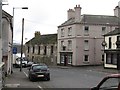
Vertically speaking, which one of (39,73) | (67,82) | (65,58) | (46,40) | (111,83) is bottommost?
(67,82)

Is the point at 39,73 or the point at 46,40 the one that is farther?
the point at 46,40

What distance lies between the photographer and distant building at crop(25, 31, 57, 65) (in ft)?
260

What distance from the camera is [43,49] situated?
84.4 meters

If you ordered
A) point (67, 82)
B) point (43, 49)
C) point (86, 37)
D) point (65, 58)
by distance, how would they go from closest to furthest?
point (67, 82), point (86, 37), point (65, 58), point (43, 49)

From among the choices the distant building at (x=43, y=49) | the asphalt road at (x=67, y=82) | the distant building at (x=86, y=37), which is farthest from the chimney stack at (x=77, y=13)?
the asphalt road at (x=67, y=82)

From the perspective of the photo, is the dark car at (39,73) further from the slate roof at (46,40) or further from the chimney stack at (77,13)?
the slate roof at (46,40)

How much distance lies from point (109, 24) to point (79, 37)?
6501mm

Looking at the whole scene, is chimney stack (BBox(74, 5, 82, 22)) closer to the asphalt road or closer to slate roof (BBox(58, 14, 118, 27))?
slate roof (BBox(58, 14, 118, 27))

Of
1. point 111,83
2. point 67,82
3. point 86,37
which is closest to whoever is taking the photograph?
point 111,83

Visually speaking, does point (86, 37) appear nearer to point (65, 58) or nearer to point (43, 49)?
point (65, 58)

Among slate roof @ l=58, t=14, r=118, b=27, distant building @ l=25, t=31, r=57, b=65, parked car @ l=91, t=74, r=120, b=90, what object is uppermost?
slate roof @ l=58, t=14, r=118, b=27

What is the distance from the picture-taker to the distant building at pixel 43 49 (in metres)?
79.4

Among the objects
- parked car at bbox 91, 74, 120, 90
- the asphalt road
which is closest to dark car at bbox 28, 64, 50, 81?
the asphalt road

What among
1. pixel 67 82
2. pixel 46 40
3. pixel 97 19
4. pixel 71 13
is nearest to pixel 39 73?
pixel 67 82
